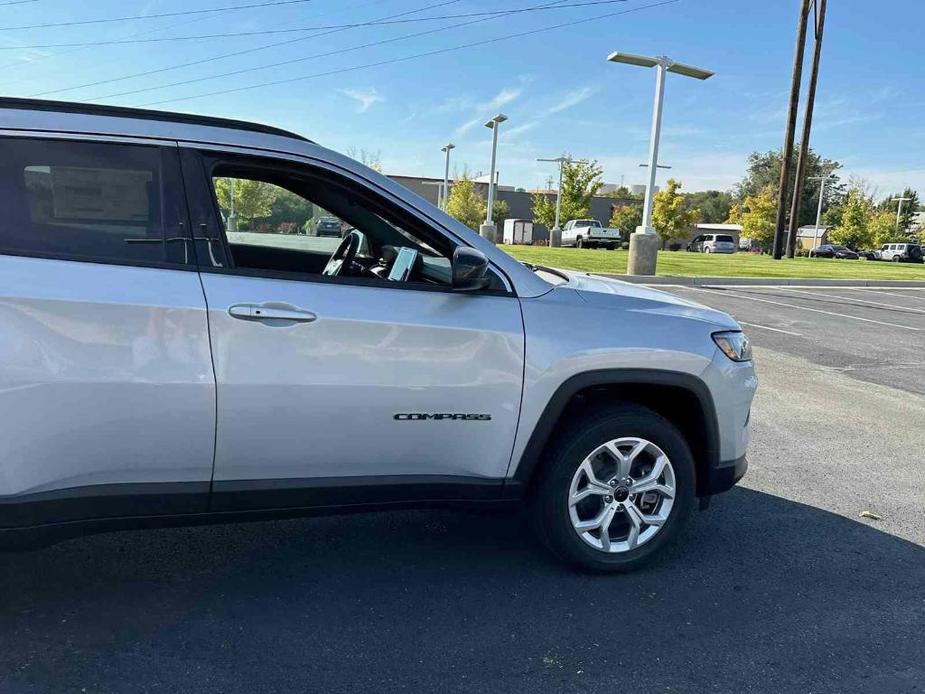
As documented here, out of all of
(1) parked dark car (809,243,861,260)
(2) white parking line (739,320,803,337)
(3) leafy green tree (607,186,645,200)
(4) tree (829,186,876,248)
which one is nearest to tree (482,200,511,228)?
(3) leafy green tree (607,186,645,200)

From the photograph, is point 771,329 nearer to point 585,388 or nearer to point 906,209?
point 585,388

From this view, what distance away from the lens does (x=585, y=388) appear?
3055 mm

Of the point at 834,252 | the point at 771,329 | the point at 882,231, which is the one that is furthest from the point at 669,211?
the point at 771,329

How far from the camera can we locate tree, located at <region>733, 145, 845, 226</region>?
83125 millimetres

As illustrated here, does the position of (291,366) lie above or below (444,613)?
above

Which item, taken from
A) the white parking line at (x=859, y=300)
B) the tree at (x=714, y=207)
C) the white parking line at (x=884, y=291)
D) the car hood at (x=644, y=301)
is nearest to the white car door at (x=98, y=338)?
the car hood at (x=644, y=301)

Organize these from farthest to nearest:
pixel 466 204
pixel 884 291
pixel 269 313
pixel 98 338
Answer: pixel 466 204
pixel 884 291
pixel 269 313
pixel 98 338

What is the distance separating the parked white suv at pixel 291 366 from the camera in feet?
7.99

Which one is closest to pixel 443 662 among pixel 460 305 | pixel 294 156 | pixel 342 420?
pixel 342 420

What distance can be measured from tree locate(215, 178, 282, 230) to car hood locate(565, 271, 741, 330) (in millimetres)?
1474

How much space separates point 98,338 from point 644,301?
220cm

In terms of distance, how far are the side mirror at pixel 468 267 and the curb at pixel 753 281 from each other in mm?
14881

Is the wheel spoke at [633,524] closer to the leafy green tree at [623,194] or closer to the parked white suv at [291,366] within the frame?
the parked white suv at [291,366]

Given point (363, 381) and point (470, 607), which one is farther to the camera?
point (470, 607)
